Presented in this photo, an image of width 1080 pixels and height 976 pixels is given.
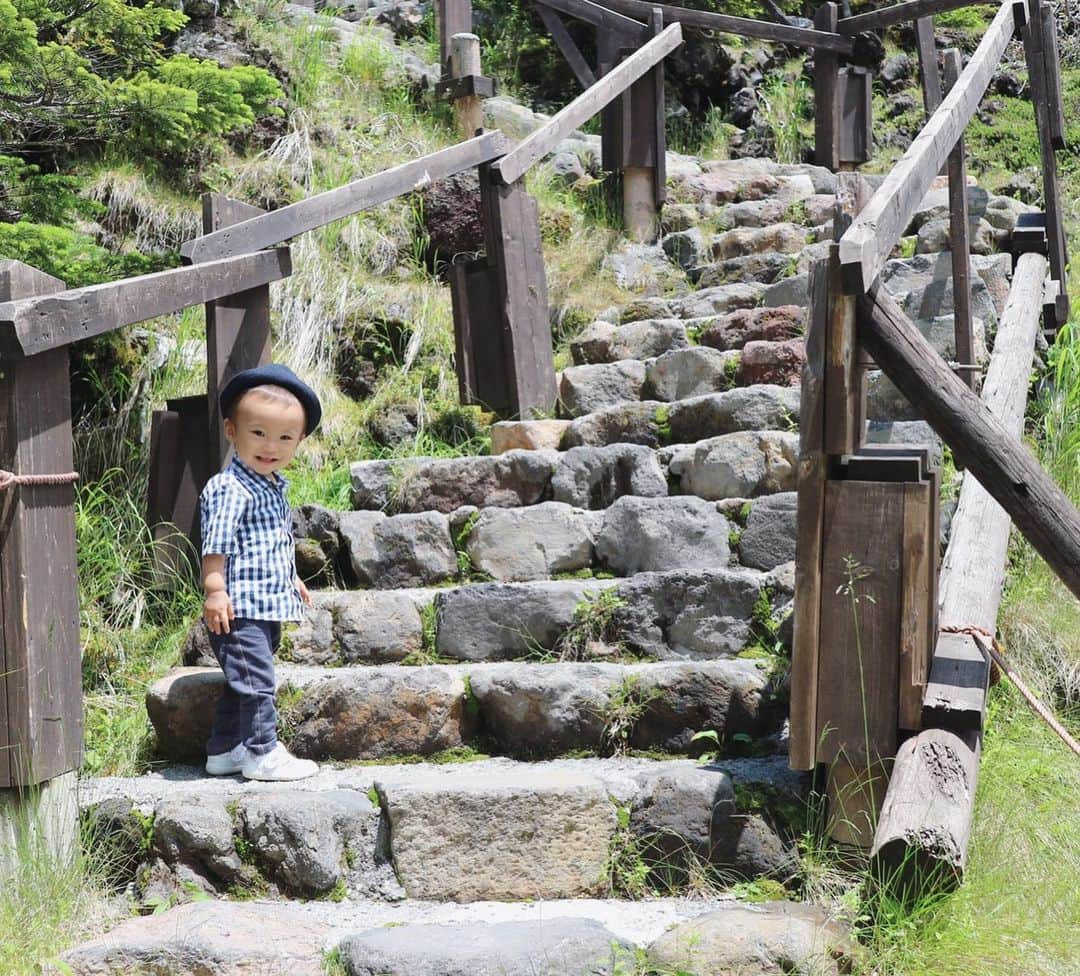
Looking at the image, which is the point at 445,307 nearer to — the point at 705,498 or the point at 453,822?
the point at 705,498

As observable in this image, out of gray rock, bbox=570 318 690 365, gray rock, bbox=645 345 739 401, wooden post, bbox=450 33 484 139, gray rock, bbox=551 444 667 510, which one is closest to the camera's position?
gray rock, bbox=551 444 667 510

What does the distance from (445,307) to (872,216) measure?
11.4 feet

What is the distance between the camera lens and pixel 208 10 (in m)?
7.41

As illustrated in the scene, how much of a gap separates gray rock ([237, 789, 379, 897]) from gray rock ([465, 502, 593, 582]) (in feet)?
3.76

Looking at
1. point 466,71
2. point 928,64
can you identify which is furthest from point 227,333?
point 928,64

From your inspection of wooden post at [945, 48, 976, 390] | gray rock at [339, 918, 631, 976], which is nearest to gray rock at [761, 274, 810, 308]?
wooden post at [945, 48, 976, 390]

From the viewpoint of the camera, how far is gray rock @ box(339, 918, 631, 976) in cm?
225

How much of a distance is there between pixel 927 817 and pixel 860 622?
0.45 meters

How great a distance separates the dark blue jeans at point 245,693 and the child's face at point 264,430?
0.43 m

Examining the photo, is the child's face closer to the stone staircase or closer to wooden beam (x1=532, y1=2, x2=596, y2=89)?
the stone staircase

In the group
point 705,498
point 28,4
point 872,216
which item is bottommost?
point 705,498

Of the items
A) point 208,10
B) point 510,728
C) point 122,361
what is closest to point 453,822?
point 510,728

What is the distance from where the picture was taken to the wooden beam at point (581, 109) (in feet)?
16.1

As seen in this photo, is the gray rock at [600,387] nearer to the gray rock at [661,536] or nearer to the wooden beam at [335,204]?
the wooden beam at [335,204]
